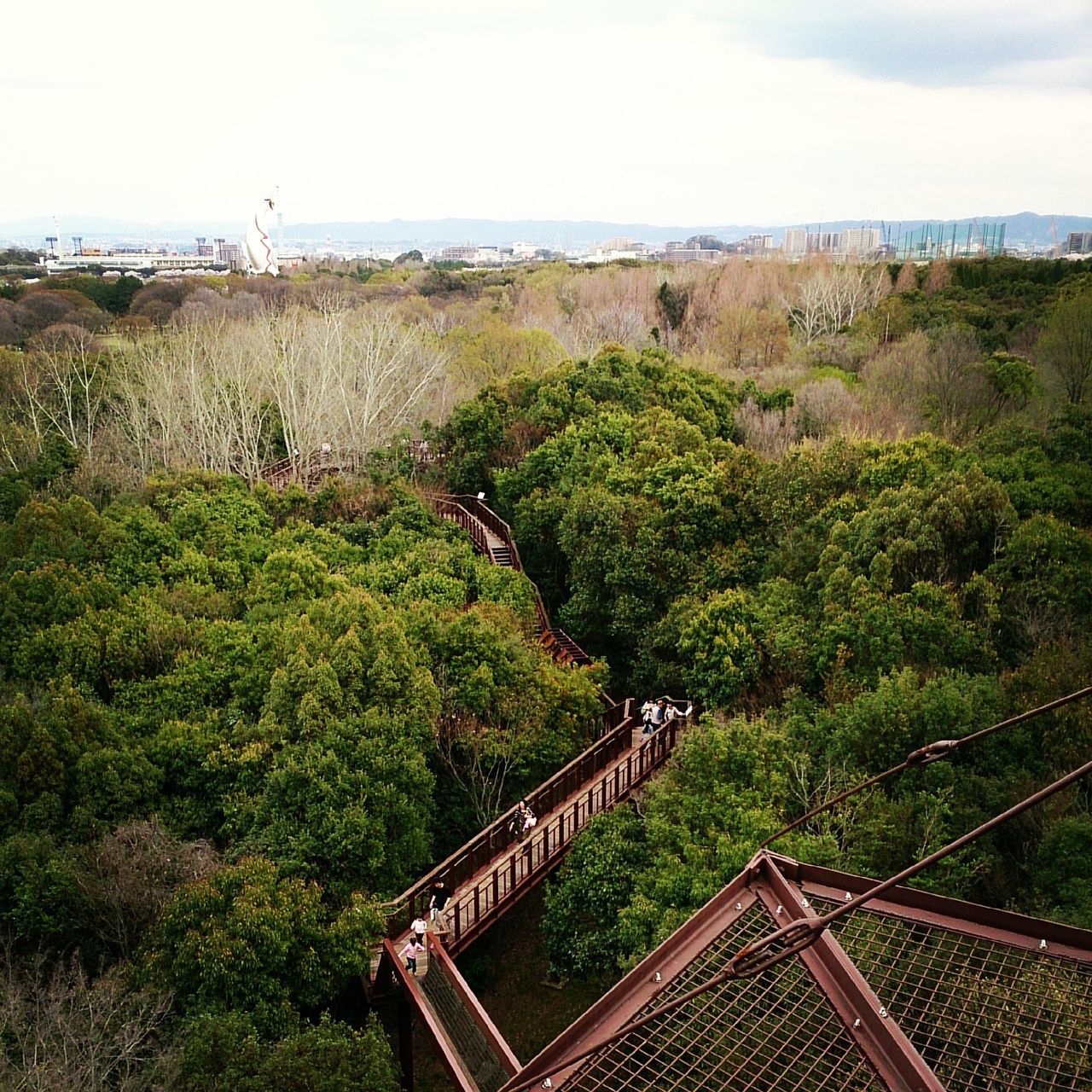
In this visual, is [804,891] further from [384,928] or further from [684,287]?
[684,287]

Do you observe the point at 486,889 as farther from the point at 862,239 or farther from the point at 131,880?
the point at 862,239

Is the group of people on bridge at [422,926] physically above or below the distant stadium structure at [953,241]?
below

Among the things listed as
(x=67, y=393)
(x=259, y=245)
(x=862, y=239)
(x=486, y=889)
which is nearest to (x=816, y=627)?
(x=486, y=889)

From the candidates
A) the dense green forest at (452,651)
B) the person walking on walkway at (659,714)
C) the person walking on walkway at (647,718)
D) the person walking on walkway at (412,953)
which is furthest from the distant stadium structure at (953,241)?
the person walking on walkway at (412,953)

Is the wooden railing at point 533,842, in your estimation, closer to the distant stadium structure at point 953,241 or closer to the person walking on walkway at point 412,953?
the person walking on walkway at point 412,953

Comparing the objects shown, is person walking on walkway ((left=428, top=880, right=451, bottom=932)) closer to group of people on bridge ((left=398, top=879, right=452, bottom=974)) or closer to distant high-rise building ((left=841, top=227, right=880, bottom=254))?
group of people on bridge ((left=398, top=879, right=452, bottom=974))

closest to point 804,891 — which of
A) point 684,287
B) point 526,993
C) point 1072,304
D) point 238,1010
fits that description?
point 238,1010
